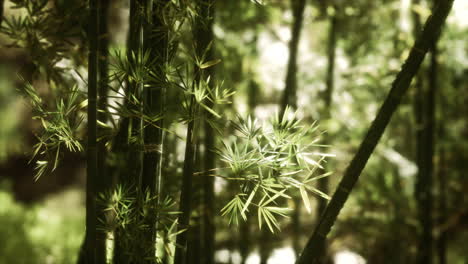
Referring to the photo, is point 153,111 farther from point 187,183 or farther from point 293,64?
point 293,64

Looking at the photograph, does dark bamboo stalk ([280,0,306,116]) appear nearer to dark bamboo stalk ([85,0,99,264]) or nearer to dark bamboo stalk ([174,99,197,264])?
dark bamboo stalk ([174,99,197,264])

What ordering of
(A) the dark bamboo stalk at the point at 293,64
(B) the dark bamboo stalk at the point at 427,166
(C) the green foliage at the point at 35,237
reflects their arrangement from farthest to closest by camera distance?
(C) the green foliage at the point at 35,237 < (B) the dark bamboo stalk at the point at 427,166 < (A) the dark bamboo stalk at the point at 293,64

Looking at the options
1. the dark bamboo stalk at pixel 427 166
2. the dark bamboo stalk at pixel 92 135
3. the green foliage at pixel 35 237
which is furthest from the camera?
the green foliage at pixel 35 237

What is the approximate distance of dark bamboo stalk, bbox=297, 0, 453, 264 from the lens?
104 centimetres

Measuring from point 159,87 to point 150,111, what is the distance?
7cm

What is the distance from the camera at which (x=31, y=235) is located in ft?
11.2

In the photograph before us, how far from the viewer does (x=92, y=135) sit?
101cm

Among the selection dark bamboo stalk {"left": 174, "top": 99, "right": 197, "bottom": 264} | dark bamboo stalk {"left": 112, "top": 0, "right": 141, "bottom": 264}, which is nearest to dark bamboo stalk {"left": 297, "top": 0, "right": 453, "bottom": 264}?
dark bamboo stalk {"left": 174, "top": 99, "right": 197, "bottom": 264}

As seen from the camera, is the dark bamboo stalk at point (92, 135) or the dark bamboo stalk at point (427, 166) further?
the dark bamboo stalk at point (427, 166)

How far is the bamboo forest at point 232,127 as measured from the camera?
1034 mm

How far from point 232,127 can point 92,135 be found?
0.43 m

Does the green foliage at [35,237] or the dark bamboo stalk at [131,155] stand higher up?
the dark bamboo stalk at [131,155]

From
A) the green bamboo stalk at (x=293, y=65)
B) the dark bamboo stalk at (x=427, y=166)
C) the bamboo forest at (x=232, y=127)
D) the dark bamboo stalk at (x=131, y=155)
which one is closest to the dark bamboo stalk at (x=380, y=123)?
the bamboo forest at (x=232, y=127)

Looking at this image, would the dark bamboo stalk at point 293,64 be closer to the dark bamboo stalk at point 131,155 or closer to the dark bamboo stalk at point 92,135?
the dark bamboo stalk at point 131,155
